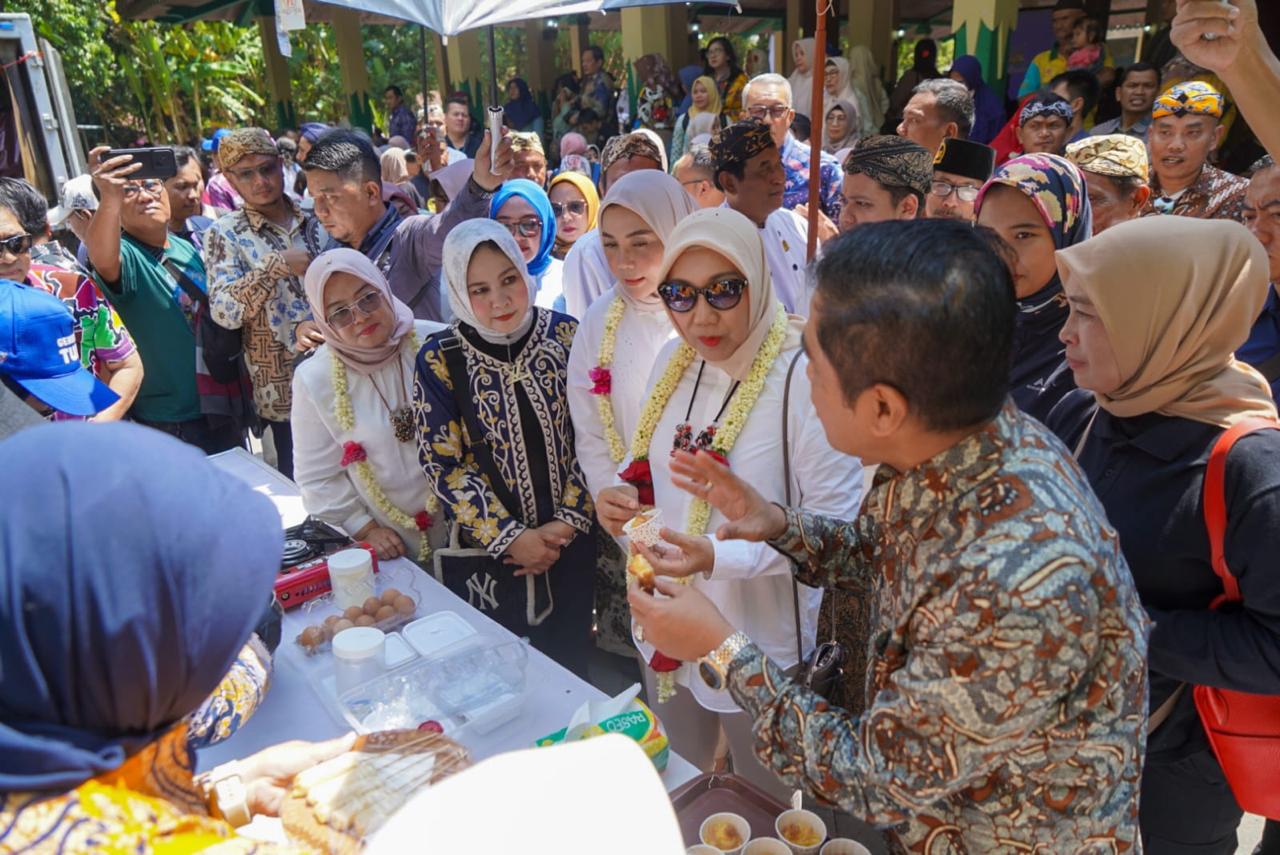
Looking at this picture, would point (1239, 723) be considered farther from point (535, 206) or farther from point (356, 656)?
point (535, 206)

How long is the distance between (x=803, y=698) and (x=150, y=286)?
3.90m

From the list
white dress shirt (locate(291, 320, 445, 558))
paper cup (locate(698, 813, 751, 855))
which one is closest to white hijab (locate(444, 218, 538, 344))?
white dress shirt (locate(291, 320, 445, 558))

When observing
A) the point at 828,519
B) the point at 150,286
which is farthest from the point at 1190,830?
the point at 150,286

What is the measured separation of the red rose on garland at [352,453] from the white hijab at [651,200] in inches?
41.2

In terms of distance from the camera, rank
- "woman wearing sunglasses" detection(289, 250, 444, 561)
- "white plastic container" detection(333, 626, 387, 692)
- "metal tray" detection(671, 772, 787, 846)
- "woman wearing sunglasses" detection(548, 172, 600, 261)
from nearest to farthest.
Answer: "metal tray" detection(671, 772, 787, 846)
"white plastic container" detection(333, 626, 387, 692)
"woman wearing sunglasses" detection(289, 250, 444, 561)
"woman wearing sunglasses" detection(548, 172, 600, 261)

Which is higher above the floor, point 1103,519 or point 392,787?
point 1103,519

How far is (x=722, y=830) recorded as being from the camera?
1.53 meters

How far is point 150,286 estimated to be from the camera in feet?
12.8

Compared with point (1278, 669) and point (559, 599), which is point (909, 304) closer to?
point (1278, 669)

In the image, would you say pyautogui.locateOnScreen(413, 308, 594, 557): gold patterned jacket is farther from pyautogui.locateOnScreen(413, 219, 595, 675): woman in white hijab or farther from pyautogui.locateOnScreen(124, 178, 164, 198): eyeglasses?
pyautogui.locateOnScreen(124, 178, 164, 198): eyeglasses

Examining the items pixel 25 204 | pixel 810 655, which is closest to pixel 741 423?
pixel 810 655

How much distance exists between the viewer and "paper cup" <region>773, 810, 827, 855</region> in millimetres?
1488

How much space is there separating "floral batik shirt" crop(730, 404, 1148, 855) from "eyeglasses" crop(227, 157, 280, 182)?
11.8 ft

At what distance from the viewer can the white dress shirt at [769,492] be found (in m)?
2.01
